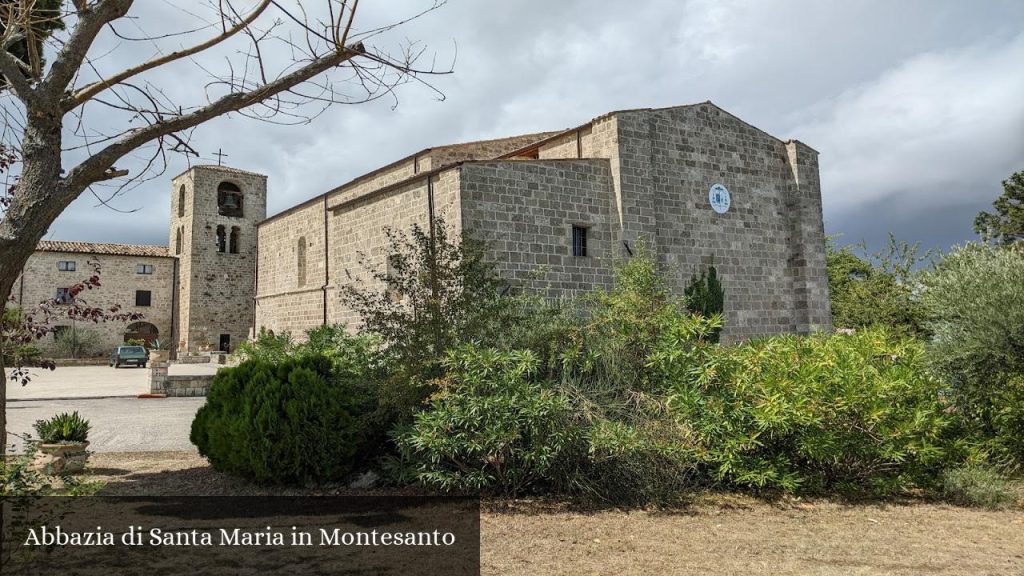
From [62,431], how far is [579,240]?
11932 millimetres

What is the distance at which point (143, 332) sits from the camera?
41.4m

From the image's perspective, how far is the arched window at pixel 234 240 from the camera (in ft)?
130

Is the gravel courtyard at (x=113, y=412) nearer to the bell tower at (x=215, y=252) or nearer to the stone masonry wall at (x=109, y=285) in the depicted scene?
the bell tower at (x=215, y=252)

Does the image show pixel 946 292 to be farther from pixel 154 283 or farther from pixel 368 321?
pixel 154 283

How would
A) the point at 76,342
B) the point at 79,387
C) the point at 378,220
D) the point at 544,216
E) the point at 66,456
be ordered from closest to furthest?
the point at 66,456, the point at 544,216, the point at 378,220, the point at 79,387, the point at 76,342

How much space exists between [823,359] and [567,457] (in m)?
3.19

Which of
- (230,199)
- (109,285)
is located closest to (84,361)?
(109,285)

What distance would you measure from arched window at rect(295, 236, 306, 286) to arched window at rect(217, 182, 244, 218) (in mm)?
15520

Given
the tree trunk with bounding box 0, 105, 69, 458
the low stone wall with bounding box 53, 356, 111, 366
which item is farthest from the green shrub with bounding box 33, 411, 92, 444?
the low stone wall with bounding box 53, 356, 111, 366

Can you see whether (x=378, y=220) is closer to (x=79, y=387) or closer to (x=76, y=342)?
(x=79, y=387)

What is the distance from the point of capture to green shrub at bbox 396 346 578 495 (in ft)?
21.0

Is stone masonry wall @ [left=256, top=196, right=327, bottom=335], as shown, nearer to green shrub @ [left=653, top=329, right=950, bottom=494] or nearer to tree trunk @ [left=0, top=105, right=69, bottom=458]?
tree trunk @ [left=0, top=105, right=69, bottom=458]

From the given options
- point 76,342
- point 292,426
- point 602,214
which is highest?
point 602,214

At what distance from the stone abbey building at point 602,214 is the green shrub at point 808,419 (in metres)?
6.22
